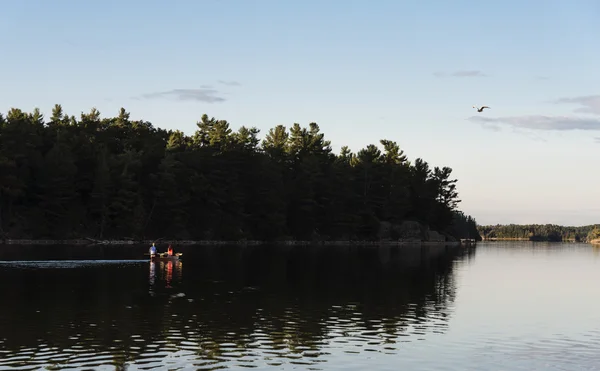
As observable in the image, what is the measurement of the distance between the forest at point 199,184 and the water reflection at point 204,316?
5554 centimetres

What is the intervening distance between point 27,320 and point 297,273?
33622 mm

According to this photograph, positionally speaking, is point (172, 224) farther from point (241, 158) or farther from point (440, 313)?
point (440, 313)

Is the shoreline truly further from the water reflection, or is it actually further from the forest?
the water reflection

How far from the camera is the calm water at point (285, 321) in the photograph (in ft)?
84.6

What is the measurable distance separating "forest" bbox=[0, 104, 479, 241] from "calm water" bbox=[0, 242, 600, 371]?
54450 millimetres

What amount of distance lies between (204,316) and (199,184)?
95354 millimetres

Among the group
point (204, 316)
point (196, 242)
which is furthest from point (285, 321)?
point (196, 242)

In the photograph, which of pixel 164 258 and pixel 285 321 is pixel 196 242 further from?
pixel 285 321

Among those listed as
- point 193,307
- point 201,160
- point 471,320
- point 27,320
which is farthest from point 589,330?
point 201,160

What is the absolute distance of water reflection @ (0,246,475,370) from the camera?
25.8 metres

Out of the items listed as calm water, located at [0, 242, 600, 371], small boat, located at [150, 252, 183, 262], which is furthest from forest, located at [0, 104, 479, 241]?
calm water, located at [0, 242, 600, 371]

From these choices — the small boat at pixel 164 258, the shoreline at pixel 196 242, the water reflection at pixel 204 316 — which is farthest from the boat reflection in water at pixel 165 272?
the shoreline at pixel 196 242

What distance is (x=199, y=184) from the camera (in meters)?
129

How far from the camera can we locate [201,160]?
133 metres
